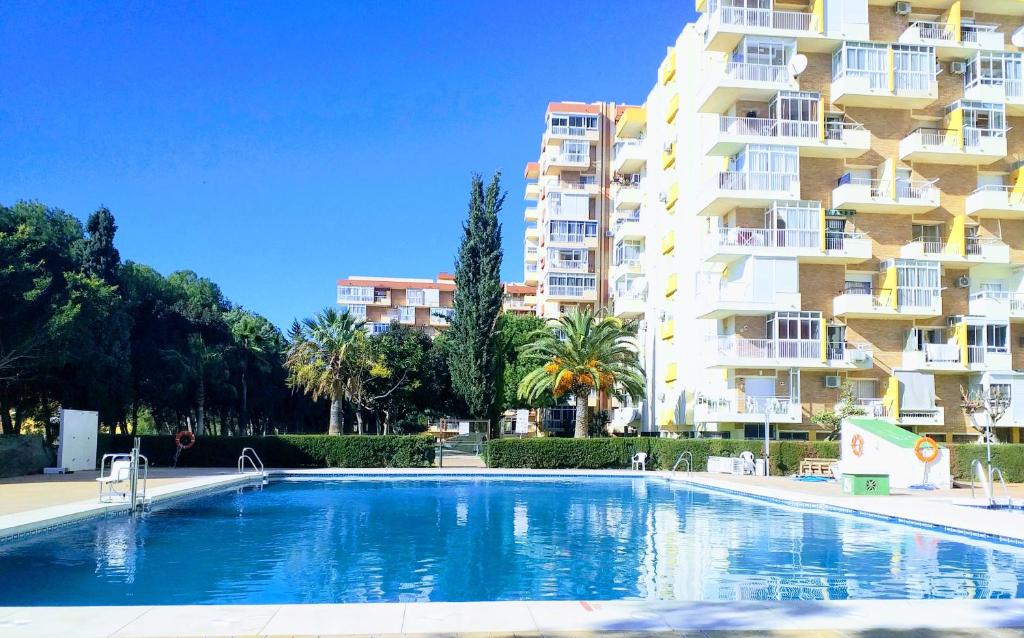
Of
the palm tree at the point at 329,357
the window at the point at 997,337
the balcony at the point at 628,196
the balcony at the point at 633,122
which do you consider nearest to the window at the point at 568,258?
the balcony at the point at 628,196

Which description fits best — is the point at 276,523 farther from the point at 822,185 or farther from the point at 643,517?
the point at 822,185

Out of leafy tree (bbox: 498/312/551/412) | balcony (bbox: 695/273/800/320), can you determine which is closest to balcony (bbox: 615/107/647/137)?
leafy tree (bbox: 498/312/551/412)

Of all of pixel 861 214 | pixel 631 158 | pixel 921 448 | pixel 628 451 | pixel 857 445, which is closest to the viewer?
pixel 921 448

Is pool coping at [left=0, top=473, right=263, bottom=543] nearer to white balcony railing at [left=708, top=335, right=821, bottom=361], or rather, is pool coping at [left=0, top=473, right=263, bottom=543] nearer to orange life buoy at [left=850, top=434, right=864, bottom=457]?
orange life buoy at [left=850, top=434, right=864, bottom=457]

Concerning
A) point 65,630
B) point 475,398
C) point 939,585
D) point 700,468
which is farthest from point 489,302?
point 65,630

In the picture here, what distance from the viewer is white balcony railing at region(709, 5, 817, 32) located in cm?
3616

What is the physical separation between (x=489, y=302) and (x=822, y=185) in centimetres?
1825

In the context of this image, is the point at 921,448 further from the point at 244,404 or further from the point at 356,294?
the point at 356,294

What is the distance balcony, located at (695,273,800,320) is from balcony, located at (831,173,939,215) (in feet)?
15.3

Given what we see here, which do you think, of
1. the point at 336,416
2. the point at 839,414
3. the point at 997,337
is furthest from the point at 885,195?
the point at 336,416

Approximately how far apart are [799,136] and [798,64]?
2.86 meters

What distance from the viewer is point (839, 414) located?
110ft

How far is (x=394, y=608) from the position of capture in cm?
827

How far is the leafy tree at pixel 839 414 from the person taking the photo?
3362 centimetres
